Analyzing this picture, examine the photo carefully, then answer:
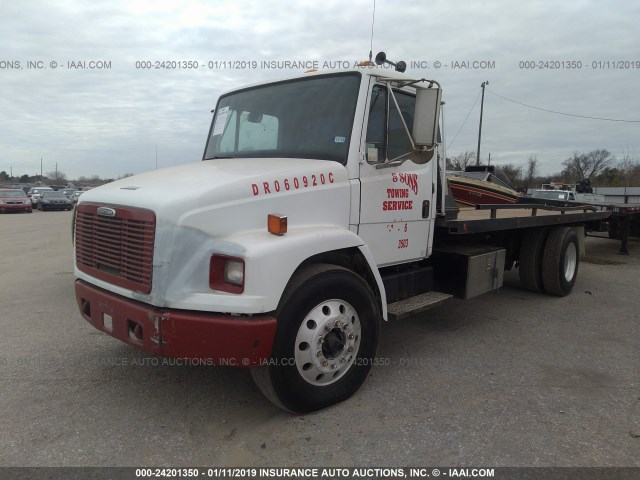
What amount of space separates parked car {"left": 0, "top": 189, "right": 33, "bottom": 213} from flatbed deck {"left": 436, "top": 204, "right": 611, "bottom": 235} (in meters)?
28.2

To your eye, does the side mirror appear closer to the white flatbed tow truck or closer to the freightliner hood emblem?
the white flatbed tow truck

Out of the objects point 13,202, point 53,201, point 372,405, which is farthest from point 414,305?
point 53,201

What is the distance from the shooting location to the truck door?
3705 mm

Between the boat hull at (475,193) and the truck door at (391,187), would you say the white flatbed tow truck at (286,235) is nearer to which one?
the truck door at (391,187)

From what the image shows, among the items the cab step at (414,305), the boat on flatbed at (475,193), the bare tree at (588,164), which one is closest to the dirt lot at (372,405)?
the cab step at (414,305)

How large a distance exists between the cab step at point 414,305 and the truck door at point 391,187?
1.27 ft

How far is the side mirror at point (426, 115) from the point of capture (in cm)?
353

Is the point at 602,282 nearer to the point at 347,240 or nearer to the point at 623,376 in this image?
the point at 623,376

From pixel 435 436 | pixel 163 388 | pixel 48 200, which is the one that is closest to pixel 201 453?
pixel 163 388

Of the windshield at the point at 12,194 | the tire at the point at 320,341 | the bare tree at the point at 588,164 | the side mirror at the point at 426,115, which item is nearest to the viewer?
the tire at the point at 320,341

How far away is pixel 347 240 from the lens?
3.38 meters

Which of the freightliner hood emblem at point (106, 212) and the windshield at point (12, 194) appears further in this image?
the windshield at point (12, 194)

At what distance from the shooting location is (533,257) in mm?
6828

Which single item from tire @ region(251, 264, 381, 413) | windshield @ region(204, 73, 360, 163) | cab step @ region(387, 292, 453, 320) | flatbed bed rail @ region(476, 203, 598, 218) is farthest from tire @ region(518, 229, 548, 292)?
windshield @ region(204, 73, 360, 163)
